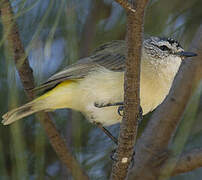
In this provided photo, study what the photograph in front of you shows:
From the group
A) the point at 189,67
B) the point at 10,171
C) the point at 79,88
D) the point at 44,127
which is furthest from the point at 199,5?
the point at 10,171

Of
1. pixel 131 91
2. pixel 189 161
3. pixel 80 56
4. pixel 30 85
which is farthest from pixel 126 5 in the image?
pixel 80 56

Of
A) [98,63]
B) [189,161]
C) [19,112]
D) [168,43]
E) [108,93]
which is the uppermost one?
[168,43]

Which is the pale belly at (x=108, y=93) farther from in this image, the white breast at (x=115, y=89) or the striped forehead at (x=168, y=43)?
Result: the striped forehead at (x=168, y=43)

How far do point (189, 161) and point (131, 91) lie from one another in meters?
0.82

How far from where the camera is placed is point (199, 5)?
9.85 ft

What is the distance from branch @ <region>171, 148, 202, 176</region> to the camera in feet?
7.69

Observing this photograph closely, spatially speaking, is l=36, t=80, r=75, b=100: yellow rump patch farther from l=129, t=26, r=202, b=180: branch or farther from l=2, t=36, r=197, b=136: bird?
l=129, t=26, r=202, b=180: branch

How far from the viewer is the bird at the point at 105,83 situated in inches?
98.6

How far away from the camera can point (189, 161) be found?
238 cm

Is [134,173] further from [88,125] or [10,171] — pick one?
[10,171]

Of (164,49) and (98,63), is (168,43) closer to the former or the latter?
(164,49)

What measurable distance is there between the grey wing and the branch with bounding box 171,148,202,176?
0.63 metres

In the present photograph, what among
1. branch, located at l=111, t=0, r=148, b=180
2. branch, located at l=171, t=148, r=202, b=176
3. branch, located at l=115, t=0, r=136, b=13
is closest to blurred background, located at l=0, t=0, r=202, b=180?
branch, located at l=171, t=148, r=202, b=176

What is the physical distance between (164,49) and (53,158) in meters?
1.06
